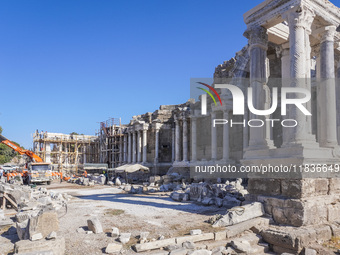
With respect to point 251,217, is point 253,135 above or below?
above

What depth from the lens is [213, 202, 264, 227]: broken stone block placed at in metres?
6.85

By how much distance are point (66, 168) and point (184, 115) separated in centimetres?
2078

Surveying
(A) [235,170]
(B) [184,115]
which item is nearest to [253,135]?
(A) [235,170]

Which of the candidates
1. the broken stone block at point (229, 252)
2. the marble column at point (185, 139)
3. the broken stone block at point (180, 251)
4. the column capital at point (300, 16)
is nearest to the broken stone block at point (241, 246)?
the broken stone block at point (229, 252)

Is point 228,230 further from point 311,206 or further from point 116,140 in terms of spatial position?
point 116,140

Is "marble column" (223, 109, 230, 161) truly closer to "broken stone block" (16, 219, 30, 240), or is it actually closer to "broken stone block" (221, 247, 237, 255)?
"broken stone block" (221, 247, 237, 255)

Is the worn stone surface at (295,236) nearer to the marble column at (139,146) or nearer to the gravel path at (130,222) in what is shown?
the gravel path at (130,222)

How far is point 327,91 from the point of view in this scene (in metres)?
8.95

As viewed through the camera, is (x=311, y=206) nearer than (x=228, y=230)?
No

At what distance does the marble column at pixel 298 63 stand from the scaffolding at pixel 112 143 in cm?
2776

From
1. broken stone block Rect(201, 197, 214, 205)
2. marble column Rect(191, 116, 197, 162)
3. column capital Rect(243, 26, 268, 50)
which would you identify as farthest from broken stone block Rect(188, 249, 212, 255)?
marble column Rect(191, 116, 197, 162)

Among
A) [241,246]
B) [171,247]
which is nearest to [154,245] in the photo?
[171,247]

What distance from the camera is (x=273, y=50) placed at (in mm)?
11422

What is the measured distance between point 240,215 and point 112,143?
3041cm
